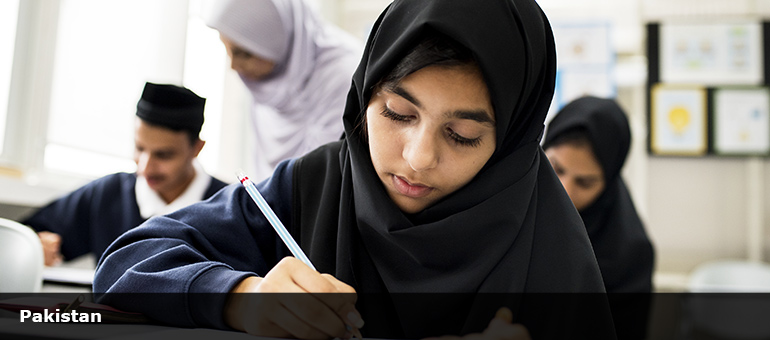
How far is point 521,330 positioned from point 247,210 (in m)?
0.47

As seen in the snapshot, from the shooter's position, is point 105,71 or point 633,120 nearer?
point 105,71

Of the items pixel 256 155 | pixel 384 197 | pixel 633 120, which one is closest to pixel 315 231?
pixel 384 197

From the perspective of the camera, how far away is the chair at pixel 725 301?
10.8 feet

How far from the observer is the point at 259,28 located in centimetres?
168

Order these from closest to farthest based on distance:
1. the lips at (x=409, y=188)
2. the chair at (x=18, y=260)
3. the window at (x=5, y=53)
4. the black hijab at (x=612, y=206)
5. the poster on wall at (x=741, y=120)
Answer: the lips at (x=409, y=188), the chair at (x=18, y=260), the black hijab at (x=612, y=206), the window at (x=5, y=53), the poster on wall at (x=741, y=120)

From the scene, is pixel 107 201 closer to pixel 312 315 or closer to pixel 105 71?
pixel 105 71

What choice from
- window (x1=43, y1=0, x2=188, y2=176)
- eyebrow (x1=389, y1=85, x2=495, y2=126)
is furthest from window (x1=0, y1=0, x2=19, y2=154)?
eyebrow (x1=389, y1=85, x2=495, y2=126)

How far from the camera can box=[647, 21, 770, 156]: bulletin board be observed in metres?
3.88

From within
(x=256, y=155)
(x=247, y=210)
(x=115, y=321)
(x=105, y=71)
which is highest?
(x=105, y=71)

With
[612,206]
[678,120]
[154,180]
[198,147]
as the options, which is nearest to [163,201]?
[154,180]

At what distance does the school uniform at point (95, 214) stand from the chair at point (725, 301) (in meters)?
2.73

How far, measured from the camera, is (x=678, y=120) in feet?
12.8

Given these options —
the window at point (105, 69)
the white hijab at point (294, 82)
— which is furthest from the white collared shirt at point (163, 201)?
the window at point (105, 69)

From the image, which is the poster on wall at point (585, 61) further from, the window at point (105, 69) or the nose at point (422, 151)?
the nose at point (422, 151)
